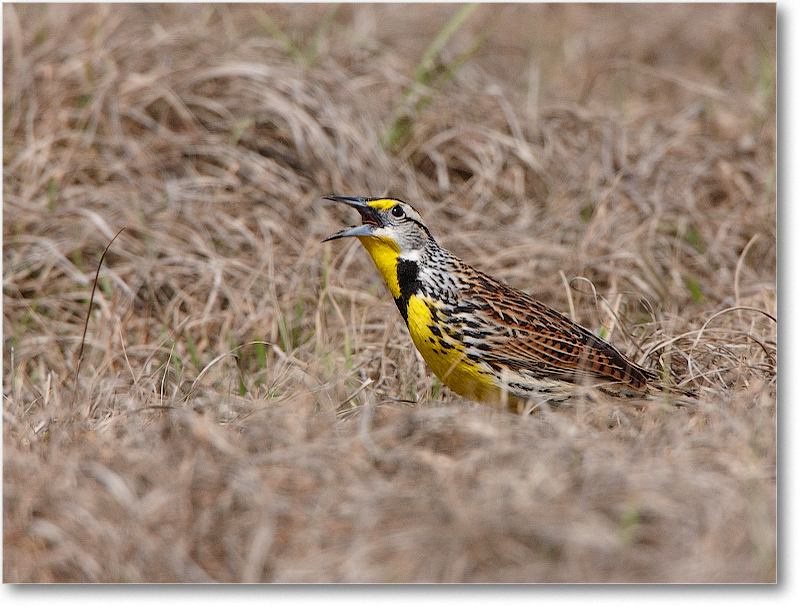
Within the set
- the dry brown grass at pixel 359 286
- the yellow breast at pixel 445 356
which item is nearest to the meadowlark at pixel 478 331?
the yellow breast at pixel 445 356

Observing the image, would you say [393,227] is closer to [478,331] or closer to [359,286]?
[478,331]

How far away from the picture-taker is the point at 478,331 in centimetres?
364

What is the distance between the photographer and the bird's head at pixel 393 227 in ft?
12.5

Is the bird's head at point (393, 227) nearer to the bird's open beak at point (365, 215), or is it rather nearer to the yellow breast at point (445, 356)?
the bird's open beak at point (365, 215)

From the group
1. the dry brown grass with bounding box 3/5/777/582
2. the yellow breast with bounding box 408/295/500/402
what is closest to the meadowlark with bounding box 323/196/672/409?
the yellow breast with bounding box 408/295/500/402

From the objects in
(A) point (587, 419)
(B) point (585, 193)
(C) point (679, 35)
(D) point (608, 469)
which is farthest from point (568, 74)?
(D) point (608, 469)

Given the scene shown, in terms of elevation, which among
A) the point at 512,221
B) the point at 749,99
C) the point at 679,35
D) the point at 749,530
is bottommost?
the point at 749,530

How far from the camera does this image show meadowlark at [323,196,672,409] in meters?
3.62

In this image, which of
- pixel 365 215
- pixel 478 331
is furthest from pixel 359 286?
pixel 478 331

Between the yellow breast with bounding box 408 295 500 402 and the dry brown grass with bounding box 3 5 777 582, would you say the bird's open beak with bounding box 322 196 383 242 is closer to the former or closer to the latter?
the yellow breast with bounding box 408 295 500 402

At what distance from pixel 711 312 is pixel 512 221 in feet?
4.75

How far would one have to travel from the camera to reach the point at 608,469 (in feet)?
9.37

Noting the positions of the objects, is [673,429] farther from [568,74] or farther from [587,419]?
[568,74]

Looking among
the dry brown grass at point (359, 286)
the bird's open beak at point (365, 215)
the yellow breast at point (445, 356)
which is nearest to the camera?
the dry brown grass at point (359, 286)
